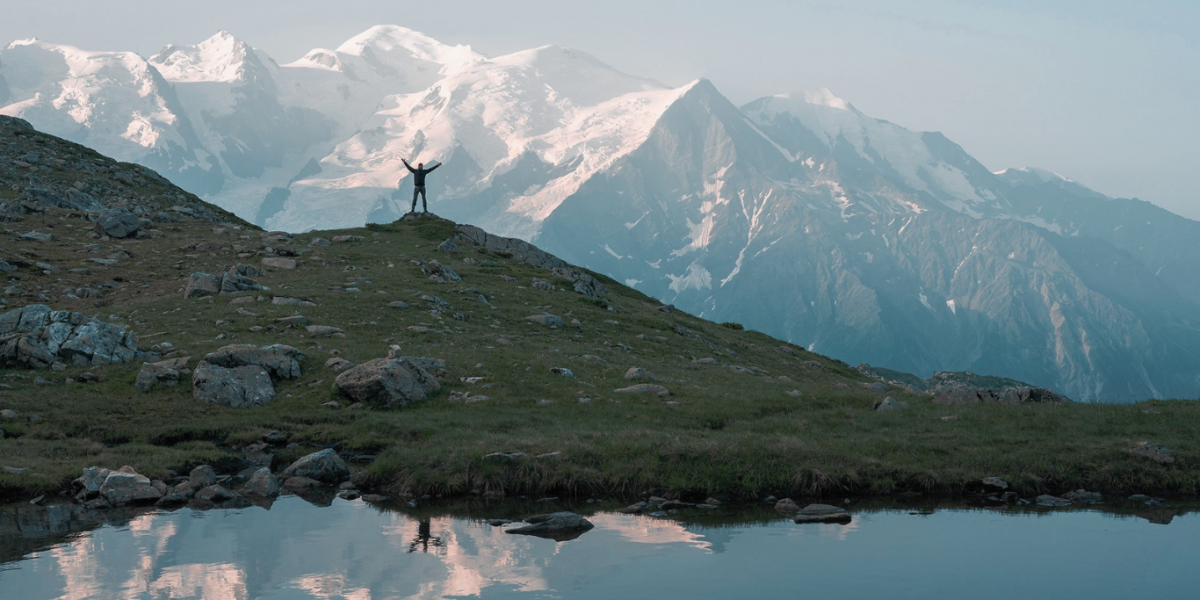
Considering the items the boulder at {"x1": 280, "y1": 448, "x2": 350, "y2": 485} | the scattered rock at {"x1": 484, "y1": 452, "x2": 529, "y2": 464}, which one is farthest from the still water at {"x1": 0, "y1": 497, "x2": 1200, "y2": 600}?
the scattered rock at {"x1": 484, "y1": 452, "x2": 529, "y2": 464}

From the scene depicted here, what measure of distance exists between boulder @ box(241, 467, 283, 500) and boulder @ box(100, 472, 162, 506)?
1.99 m

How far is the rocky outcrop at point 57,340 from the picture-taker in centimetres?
3028

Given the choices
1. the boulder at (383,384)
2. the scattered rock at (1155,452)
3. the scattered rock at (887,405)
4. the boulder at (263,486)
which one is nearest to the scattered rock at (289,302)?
the boulder at (383,384)

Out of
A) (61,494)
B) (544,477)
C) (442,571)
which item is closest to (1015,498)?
(544,477)

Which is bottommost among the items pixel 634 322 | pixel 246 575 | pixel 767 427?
pixel 246 575

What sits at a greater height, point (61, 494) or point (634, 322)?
point (634, 322)

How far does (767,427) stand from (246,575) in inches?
648

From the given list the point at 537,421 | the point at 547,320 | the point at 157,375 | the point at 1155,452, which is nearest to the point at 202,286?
the point at 157,375

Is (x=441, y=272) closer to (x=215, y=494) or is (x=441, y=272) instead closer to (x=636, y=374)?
(x=636, y=374)

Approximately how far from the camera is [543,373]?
112ft

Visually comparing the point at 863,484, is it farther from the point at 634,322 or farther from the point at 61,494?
the point at 634,322

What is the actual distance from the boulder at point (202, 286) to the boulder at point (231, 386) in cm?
1220

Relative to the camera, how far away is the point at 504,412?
29344 millimetres

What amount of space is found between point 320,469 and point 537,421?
7.17 metres
